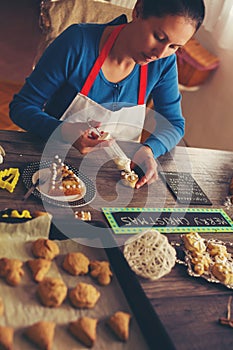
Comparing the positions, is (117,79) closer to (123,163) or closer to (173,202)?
(123,163)

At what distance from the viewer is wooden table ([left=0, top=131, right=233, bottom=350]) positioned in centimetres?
87

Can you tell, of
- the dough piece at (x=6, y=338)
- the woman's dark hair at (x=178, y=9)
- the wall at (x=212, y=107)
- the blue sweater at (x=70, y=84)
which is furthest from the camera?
the wall at (x=212, y=107)

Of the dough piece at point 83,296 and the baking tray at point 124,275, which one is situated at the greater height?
the dough piece at point 83,296

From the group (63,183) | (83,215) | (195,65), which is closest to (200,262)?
(83,215)

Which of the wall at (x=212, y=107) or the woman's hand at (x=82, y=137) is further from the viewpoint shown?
the wall at (x=212, y=107)

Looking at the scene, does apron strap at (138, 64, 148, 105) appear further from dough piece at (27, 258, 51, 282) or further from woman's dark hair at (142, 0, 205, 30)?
dough piece at (27, 258, 51, 282)

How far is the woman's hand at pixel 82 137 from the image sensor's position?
1.25 metres

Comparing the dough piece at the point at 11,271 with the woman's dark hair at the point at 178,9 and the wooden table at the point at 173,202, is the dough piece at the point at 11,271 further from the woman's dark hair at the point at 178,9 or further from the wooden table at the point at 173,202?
the woman's dark hair at the point at 178,9

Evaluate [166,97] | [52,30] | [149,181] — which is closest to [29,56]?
[52,30]

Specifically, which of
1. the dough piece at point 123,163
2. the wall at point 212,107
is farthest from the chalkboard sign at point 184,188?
the wall at point 212,107

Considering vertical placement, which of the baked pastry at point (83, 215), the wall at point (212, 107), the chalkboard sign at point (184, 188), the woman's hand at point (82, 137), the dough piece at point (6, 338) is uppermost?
the woman's hand at point (82, 137)

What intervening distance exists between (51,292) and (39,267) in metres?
0.07

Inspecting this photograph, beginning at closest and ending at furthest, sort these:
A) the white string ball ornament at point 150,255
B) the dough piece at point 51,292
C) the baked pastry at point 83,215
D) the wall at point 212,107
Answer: the dough piece at point 51,292 → the white string ball ornament at point 150,255 → the baked pastry at point 83,215 → the wall at point 212,107

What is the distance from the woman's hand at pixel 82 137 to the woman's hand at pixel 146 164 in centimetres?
14
